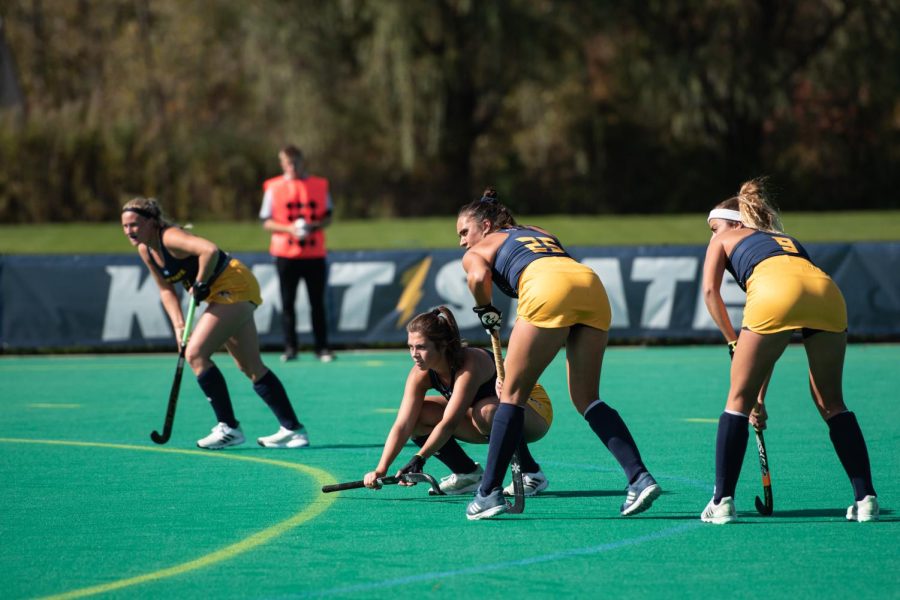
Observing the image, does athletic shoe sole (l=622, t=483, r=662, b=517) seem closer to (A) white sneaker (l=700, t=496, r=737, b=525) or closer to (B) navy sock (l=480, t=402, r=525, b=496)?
(A) white sneaker (l=700, t=496, r=737, b=525)

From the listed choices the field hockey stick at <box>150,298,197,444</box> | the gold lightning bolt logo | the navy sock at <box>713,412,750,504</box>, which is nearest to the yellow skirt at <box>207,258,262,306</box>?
the field hockey stick at <box>150,298,197,444</box>

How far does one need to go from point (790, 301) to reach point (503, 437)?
1.52 meters

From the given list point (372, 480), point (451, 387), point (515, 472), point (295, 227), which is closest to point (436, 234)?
point (295, 227)

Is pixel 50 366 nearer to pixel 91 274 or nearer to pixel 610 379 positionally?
pixel 91 274

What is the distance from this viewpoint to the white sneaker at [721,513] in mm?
6621

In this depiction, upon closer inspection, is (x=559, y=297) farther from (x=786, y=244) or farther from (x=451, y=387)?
(x=786, y=244)

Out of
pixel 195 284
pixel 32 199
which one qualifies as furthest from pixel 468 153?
pixel 195 284

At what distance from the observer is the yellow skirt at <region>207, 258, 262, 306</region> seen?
30.7ft

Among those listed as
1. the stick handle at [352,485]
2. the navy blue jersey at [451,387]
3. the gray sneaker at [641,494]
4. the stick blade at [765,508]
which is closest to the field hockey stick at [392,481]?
the stick handle at [352,485]

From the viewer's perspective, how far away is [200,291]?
364 inches

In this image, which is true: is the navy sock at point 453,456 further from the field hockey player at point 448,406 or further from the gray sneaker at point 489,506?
the gray sneaker at point 489,506

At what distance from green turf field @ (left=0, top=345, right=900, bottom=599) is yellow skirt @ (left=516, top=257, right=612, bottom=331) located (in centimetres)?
102

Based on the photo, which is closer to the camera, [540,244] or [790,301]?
[790,301]

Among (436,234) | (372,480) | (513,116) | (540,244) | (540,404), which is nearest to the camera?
(540,244)
